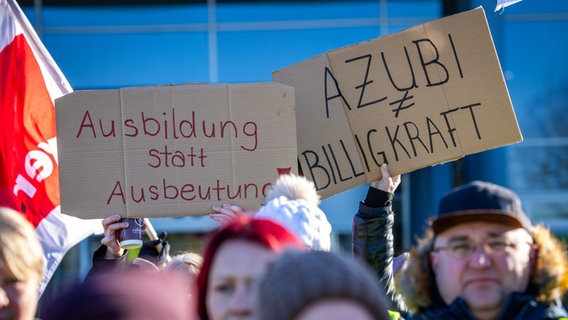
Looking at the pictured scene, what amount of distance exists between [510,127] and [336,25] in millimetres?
7740

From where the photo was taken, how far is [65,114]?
13.4ft

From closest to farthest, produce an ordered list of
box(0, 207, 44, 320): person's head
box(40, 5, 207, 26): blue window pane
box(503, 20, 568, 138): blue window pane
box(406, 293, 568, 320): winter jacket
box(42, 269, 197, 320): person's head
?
box(42, 269, 197, 320): person's head
box(406, 293, 568, 320): winter jacket
box(0, 207, 44, 320): person's head
box(503, 20, 568, 138): blue window pane
box(40, 5, 207, 26): blue window pane

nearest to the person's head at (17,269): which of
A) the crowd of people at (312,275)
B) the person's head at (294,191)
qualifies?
the crowd of people at (312,275)

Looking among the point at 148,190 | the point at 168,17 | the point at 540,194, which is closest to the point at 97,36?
the point at 168,17

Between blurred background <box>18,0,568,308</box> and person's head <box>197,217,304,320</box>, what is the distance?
346 inches

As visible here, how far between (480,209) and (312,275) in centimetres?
89

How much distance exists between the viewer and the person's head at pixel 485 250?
9.09 feet

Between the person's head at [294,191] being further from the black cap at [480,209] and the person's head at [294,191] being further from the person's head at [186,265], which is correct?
the person's head at [186,265]

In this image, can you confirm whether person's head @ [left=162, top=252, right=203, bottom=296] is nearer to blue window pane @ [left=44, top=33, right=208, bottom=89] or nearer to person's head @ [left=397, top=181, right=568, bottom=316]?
person's head @ [left=397, top=181, right=568, bottom=316]

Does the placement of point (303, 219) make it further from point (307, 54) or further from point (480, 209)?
point (307, 54)

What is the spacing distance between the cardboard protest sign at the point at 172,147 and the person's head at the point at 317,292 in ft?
6.24

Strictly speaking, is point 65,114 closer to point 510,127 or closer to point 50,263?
point 50,263

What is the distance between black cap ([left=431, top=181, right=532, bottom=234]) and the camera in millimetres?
2775

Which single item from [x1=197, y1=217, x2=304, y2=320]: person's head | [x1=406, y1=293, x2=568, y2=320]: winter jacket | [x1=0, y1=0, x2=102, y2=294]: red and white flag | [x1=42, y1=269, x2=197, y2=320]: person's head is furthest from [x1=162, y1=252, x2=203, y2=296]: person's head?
[x1=42, y1=269, x2=197, y2=320]: person's head
